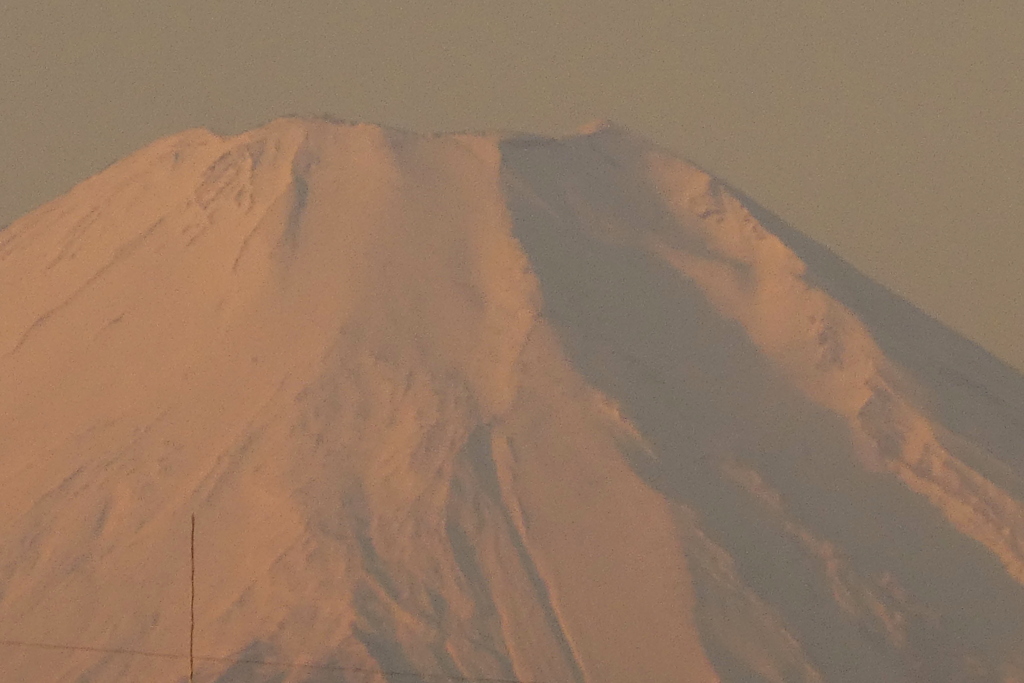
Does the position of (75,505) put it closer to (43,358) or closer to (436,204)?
(43,358)

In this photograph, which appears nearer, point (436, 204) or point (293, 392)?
point (293, 392)

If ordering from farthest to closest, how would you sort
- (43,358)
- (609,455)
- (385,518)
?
(43,358), (609,455), (385,518)

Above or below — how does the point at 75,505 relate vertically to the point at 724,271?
below

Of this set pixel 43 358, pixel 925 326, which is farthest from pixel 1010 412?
pixel 43 358

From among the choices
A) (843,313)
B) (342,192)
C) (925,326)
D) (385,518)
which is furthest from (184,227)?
(925,326)

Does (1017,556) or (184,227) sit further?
(184,227)

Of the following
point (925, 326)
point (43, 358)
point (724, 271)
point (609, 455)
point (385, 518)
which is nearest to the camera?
point (385, 518)

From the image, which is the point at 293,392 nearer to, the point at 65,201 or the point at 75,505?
the point at 75,505
